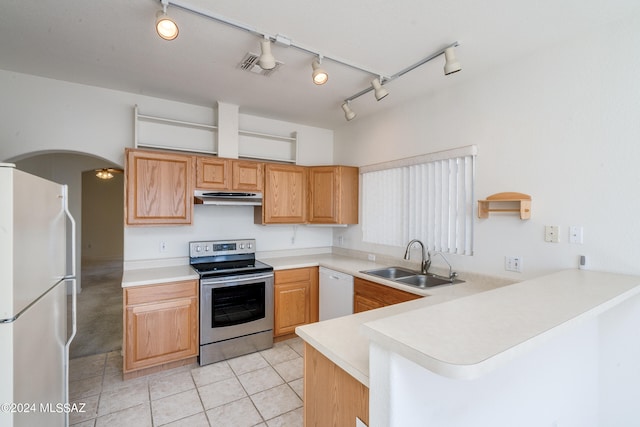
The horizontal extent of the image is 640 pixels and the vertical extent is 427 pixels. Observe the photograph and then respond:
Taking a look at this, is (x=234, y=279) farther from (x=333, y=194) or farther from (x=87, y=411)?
(x=333, y=194)

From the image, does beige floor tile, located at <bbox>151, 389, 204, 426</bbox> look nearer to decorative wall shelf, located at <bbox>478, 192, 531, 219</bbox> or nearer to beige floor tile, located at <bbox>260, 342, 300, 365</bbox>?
beige floor tile, located at <bbox>260, 342, 300, 365</bbox>

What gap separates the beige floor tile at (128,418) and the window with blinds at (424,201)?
A: 104 inches

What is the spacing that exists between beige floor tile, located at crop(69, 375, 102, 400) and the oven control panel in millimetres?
1298

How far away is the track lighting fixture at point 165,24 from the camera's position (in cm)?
156

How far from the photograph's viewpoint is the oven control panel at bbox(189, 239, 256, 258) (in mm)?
3152

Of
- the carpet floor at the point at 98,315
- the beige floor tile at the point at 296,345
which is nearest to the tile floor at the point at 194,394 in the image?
the beige floor tile at the point at 296,345

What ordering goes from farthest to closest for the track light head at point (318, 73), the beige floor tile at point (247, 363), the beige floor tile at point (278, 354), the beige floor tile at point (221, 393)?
the beige floor tile at point (278, 354) → the beige floor tile at point (247, 363) → the beige floor tile at point (221, 393) → the track light head at point (318, 73)

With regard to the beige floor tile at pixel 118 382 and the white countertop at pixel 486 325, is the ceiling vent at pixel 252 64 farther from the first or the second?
the beige floor tile at pixel 118 382

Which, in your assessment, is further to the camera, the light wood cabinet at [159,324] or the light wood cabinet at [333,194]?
the light wood cabinet at [333,194]

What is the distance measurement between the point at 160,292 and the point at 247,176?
1449 millimetres

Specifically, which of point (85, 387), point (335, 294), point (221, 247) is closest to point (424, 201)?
point (335, 294)

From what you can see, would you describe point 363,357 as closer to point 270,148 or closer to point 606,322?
point 606,322

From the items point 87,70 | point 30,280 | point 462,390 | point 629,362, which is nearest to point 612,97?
point 629,362

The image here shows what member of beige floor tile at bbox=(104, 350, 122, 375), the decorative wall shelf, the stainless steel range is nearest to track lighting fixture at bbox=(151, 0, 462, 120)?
the decorative wall shelf
